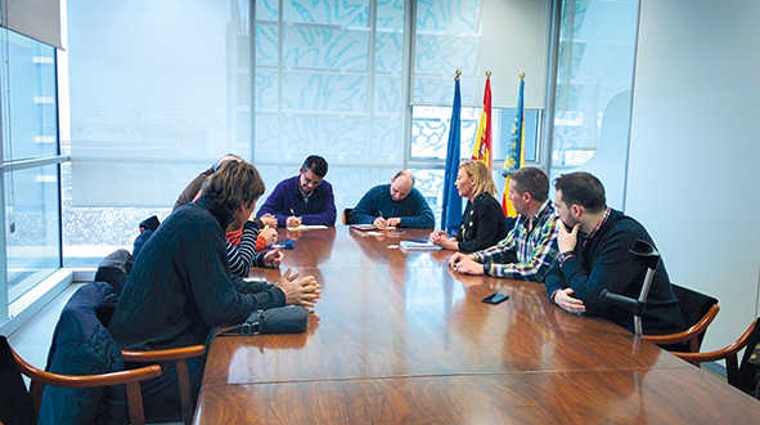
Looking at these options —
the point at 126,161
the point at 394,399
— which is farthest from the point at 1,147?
the point at 394,399

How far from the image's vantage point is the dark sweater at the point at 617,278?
2.42m

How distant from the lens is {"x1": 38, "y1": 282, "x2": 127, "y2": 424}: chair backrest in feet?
6.37

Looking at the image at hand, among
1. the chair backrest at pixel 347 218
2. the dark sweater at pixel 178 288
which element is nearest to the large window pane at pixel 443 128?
the chair backrest at pixel 347 218

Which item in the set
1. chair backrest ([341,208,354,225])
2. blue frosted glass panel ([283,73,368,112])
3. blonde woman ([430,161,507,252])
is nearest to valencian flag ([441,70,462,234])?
blue frosted glass panel ([283,73,368,112])

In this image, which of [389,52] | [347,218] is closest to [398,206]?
[347,218]

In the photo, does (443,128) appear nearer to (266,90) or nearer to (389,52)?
(389,52)

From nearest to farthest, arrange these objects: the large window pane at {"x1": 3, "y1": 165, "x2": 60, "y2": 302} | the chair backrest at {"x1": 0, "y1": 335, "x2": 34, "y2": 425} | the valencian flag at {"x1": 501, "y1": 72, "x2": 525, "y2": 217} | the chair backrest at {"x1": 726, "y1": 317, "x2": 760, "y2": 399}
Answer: the chair backrest at {"x1": 0, "y1": 335, "x2": 34, "y2": 425} < the chair backrest at {"x1": 726, "y1": 317, "x2": 760, "y2": 399} < the large window pane at {"x1": 3, "y1": 165, "x2": 60, "y2": 302} < the valencian flag at {"x1": 501, "y1": 72, "x2": 525, "y2": 217}

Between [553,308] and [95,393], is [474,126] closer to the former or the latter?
[553,308]

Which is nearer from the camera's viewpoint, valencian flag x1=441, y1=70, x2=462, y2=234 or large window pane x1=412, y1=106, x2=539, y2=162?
valencian flag x1=441, y1=70, x2=462, y2=234

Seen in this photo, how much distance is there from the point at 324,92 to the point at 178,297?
439 centimetres

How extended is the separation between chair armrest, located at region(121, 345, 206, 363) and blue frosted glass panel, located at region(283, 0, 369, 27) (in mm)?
4711

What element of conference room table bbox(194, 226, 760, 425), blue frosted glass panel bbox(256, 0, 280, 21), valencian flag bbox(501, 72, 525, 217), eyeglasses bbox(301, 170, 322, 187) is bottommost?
conference room table bbox(194, 226, 760, 425)

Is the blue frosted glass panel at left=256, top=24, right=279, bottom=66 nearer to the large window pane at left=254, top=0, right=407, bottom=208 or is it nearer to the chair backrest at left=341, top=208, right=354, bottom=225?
the large window pane at left=254, top=0, right=407, bottom=208

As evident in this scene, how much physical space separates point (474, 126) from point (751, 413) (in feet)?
17.5
